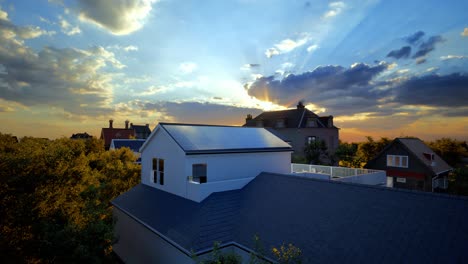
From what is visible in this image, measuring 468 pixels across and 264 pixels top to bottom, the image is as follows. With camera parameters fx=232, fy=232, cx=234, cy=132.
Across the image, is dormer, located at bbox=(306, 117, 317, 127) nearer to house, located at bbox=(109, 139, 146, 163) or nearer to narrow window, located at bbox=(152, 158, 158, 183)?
house, located at bbox=(109, 139, 146, 163)

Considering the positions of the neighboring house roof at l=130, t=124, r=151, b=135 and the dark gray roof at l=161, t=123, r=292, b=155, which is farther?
the neighboring house roof at l=130, t=124, r=151, b=135

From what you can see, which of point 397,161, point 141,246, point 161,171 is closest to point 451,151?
point 397,161

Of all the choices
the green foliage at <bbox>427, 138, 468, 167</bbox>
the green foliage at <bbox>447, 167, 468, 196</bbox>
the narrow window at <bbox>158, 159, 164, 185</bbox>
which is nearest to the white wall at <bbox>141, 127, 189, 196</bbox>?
the narrow window at <bbox>158, 159, 164, 185</bbox>

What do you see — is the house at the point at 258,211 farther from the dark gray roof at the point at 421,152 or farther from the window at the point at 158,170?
the dark gray roof at the point at 421,152

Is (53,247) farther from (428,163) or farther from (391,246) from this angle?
(428,163)

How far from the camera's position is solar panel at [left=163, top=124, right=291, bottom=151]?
17.3 meters

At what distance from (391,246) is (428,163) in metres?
37.8

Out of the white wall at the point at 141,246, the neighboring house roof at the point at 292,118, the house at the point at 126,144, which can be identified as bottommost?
the white wall at the point at 141,246

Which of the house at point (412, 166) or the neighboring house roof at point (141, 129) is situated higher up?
the neighboring house roof at point (141, 129)

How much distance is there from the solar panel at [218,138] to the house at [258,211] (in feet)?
0.30

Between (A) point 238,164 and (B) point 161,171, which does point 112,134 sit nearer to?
(B) point 161,171

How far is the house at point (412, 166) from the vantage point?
118ft

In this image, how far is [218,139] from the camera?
19141 millimetres

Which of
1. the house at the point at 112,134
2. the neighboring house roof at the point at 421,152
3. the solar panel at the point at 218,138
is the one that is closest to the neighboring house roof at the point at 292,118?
the neighboring house roof at the point at 421,152
